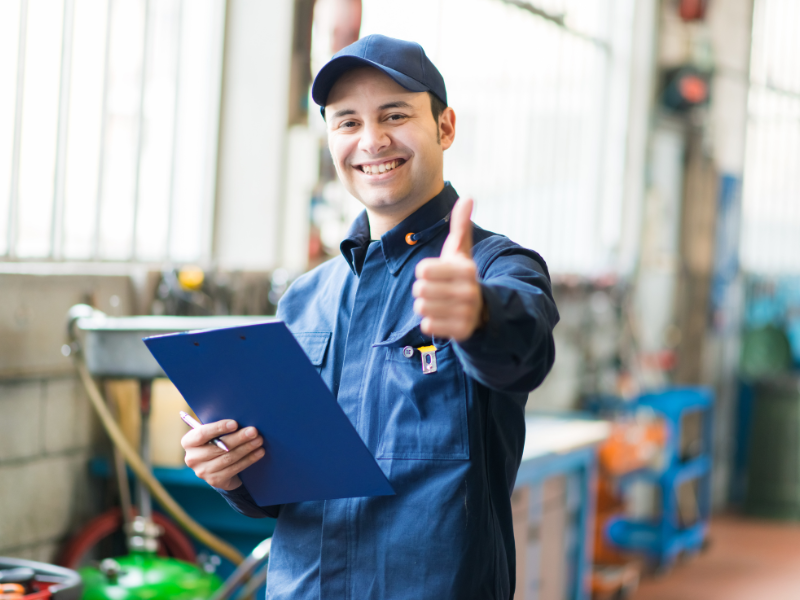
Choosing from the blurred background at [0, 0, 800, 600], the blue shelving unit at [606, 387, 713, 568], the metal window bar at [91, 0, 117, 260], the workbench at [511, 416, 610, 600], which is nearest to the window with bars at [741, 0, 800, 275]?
the blurred background at [0, 0, 800, 600]

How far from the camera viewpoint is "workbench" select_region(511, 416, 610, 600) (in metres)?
3.08

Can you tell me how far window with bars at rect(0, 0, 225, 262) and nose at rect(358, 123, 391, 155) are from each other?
165cm

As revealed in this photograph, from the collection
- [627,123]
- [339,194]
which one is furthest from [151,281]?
[627,123]

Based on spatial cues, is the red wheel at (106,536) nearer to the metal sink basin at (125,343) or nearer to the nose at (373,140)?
the metal sink basin at (125,343)

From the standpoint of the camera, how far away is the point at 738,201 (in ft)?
21.3

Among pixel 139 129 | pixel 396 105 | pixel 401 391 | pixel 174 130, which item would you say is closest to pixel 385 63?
pixel 396 105

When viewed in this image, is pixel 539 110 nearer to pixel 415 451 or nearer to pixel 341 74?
pixel 341 74

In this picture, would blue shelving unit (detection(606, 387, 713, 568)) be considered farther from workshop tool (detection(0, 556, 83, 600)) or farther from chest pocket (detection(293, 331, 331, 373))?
chest pocket (detection(293, 331, 331, 373))

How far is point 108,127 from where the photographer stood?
290 centimetres

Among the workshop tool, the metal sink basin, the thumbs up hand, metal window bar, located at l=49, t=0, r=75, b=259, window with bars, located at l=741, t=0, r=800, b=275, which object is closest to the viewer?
the thumbs up hand

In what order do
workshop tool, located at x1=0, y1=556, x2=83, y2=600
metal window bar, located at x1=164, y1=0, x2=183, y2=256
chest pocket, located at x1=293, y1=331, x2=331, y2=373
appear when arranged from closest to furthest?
chest pocket, located at x1=293, y1=331, x2=331, y2=373, workshop tool, located at x1=0, y1=556, x2=83, y2=600, metal window bar, located at x1=164, y1=0, x2=183, y2=256

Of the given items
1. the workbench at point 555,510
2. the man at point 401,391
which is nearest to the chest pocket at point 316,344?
the man at point 401,391

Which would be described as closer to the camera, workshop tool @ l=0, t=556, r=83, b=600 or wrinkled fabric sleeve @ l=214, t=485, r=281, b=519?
wrinkled fabric sleeve @ l=214, t=485, r=281, b=519

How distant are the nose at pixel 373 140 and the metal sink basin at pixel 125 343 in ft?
3.69
